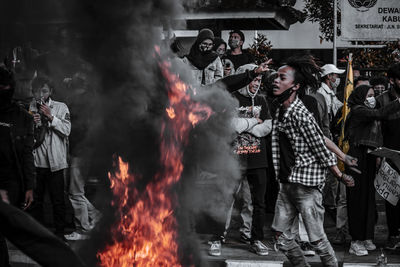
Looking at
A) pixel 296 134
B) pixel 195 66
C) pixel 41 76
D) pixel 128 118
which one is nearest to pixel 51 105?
pixel 41 76

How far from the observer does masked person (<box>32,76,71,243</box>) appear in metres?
8.33

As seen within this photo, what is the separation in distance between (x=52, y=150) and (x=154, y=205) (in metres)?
3.02

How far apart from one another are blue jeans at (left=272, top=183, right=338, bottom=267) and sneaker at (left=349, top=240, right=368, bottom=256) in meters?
1.74

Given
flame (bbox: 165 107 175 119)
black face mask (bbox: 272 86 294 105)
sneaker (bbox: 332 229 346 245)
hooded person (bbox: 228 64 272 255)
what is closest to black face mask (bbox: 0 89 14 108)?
flame (bbox: 165 107 175 119)

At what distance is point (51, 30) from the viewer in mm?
6445

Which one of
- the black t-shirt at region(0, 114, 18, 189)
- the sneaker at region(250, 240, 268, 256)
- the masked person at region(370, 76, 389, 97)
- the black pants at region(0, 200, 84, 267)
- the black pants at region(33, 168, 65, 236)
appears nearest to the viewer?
the black pants at region(0, 200, 84, 267)

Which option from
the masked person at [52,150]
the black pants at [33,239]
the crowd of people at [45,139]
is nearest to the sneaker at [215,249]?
the crowd of people at [45,139]

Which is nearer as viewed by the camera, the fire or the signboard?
the fire

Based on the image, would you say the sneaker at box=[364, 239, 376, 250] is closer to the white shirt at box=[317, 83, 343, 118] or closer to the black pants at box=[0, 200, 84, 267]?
the white shirt at box=[317, 83, 343, 118]

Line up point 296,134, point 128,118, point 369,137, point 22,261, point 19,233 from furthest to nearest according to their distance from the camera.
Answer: point 369,137, point 22,261, point 296,134, point 128,118, point 19,233

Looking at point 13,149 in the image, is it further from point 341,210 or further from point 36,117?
point 341,210

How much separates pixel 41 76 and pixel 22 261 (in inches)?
89.1

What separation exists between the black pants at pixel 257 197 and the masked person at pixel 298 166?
1.51 m

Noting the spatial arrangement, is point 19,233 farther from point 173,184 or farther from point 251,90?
point 251,90
